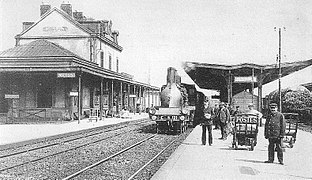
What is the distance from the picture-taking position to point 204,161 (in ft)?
31.0

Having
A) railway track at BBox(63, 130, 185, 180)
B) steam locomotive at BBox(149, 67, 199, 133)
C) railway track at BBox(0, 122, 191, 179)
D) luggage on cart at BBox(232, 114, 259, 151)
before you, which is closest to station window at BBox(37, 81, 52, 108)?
steam locomotive at BBox(149, 67, 199, 133)

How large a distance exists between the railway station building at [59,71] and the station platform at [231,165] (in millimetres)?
14276

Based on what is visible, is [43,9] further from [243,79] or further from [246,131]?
[246,131]

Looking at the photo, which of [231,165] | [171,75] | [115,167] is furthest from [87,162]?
[171,75]

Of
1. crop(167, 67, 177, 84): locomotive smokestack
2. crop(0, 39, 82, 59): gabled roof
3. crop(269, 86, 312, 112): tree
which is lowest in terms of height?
crop(269, 86, 312, 112): tree

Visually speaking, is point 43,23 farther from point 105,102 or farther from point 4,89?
point 4,89

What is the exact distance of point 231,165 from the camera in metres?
8.84

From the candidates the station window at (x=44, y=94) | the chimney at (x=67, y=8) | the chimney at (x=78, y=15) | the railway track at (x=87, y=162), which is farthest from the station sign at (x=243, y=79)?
the chimney at (x=78, y=15)

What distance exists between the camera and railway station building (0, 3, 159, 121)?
25062mm

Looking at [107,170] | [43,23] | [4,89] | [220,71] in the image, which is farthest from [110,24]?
[107,170]

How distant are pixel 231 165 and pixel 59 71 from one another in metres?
17.2

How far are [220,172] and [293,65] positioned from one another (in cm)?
1639

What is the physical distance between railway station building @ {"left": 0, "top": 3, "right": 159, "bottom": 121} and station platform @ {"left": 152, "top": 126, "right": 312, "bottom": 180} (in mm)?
14276

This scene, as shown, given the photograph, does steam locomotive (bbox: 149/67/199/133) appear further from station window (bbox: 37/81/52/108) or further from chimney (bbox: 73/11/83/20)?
chimney (bbox: 73/11/83/20)
